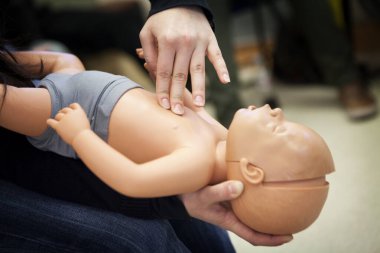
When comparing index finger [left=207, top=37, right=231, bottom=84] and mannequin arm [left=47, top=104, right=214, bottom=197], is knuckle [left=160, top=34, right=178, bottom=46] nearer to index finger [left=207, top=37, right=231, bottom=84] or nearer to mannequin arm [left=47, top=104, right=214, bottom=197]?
index finger [left=207, top=37, right=231, bottom=84]

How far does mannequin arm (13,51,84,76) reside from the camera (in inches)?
38.0

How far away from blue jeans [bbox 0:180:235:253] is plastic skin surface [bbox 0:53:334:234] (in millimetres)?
139

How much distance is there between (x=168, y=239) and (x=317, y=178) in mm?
330

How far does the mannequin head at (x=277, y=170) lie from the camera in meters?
0.75

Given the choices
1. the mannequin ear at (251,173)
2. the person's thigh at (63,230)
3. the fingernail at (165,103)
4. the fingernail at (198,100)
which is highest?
the fingernail at (198,100)

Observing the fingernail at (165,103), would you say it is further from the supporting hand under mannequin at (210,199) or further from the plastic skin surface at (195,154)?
the supporting hand under mannequin at (210,199)

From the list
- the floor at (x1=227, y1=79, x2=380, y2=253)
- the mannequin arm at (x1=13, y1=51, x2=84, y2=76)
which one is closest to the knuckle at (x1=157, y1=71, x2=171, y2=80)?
the mannequin arm at (x1=13, y1=51, x2=84, y2=76)

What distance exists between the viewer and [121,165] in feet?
2.30

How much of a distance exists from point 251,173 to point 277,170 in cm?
5

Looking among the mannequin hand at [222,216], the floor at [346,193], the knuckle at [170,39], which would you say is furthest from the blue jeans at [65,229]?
the floor at [346,193]

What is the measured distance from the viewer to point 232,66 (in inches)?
76.8

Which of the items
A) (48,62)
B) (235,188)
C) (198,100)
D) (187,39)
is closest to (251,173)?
(235,188)

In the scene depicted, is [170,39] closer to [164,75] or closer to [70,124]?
[164,75]

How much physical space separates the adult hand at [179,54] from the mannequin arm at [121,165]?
0.46 feet
